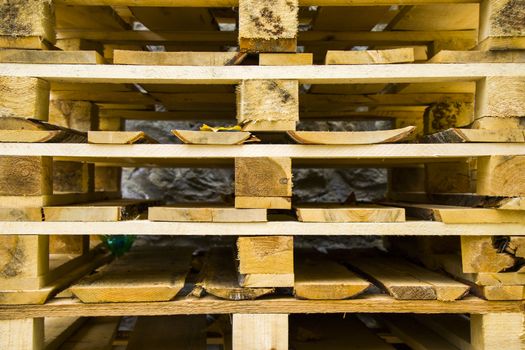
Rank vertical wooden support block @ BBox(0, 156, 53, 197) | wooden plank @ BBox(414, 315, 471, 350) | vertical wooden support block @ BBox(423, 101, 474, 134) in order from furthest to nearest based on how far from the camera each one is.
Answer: vertical wooden support block @ BBox(423, 101, 474, 134), wooden plank @ BBox(414, 315, 471, 350), vertical wooden support block @ BBox(0, 156, 53, 197)

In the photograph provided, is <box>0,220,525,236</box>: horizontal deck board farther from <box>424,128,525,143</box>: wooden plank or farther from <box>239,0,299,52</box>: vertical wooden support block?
<box>239,0,299,52</box>: vertical wooden support block

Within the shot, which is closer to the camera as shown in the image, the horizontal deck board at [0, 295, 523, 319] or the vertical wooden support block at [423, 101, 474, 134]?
the horizontal deck board at [0, 295, 523, 319]

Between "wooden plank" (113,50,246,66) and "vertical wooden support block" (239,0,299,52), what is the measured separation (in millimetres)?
97

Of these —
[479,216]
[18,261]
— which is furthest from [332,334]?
[18,261]

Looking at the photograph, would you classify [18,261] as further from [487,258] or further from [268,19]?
[487,258]

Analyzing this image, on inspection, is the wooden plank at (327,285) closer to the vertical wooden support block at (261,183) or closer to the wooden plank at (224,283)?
the wooden plank at (224,283)

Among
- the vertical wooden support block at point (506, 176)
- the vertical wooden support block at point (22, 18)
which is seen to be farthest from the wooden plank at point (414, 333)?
the vertical wooden support block at point (22, 18)

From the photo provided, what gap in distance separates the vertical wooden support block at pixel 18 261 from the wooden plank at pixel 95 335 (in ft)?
1.99

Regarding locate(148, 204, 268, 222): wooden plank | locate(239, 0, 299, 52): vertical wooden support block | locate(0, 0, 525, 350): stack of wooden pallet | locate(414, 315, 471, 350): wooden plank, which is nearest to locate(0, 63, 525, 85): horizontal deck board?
locate(0, 0, 525, 350): stack of wooden pallet

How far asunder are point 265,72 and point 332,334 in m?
1.37

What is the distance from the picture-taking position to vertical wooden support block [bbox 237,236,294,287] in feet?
5.74

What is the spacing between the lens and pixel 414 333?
231 cm

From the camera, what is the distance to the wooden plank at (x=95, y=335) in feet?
7.31

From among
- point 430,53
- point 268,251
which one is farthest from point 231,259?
point 430,53
